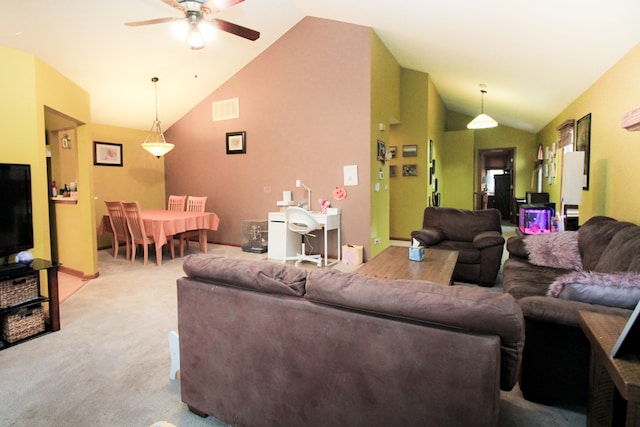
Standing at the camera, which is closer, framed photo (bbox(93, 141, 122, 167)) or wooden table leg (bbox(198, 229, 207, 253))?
wooden table leg (bbox(198, 229, 207, 253))

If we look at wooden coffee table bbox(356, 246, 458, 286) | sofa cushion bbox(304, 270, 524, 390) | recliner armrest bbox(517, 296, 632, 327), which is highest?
sofa cushion bbox(304, 270, 524, 390)

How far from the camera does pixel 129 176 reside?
22.0 ft

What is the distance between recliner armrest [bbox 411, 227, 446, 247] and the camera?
4.20 m

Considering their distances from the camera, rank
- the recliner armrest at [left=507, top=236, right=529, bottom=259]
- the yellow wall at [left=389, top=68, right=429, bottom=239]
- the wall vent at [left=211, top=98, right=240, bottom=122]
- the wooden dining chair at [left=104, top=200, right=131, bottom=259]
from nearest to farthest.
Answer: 1. the recliner armrest at [left=507, top=236, right=529, bottom=259]
2. the wooden dining chair at [left=104, top=200, right=131, bottom=259]
3. the wall vent at [left=211, top=98, right=240, bottom=122]
4. the yellow wall at [left=389, top=68, right=429, bottom=239]

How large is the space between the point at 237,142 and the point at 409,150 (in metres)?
3.47

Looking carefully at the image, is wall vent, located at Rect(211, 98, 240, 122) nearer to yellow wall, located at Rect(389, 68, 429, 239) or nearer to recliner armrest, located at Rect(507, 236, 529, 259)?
yellow wall, located at Rect(389, 68, 429, 239)

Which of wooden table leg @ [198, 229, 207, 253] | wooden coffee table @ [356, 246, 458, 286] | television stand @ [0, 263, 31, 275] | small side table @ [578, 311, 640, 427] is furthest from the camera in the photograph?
wooden table leg @ [198, 229, 207, 253]

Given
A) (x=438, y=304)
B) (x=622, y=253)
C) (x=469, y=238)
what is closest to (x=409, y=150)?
(x=469, y=238)

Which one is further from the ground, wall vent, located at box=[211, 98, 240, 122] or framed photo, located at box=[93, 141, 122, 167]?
wall vent, located at box=[211, 98, 240, 122]

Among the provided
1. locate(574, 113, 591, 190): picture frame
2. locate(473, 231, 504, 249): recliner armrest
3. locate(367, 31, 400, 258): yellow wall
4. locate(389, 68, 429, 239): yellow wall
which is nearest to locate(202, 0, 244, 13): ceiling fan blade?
locate(367, 31, 400, 258): yellow wall

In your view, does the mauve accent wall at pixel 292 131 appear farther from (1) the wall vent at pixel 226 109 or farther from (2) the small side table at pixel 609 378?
(2) the small side table at pixel 609 378

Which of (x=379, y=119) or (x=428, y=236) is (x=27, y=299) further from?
(x=379, y=119)

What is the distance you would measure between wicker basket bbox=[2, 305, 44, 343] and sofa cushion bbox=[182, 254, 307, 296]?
1951 millimetres

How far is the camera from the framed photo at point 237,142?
6.25 m
